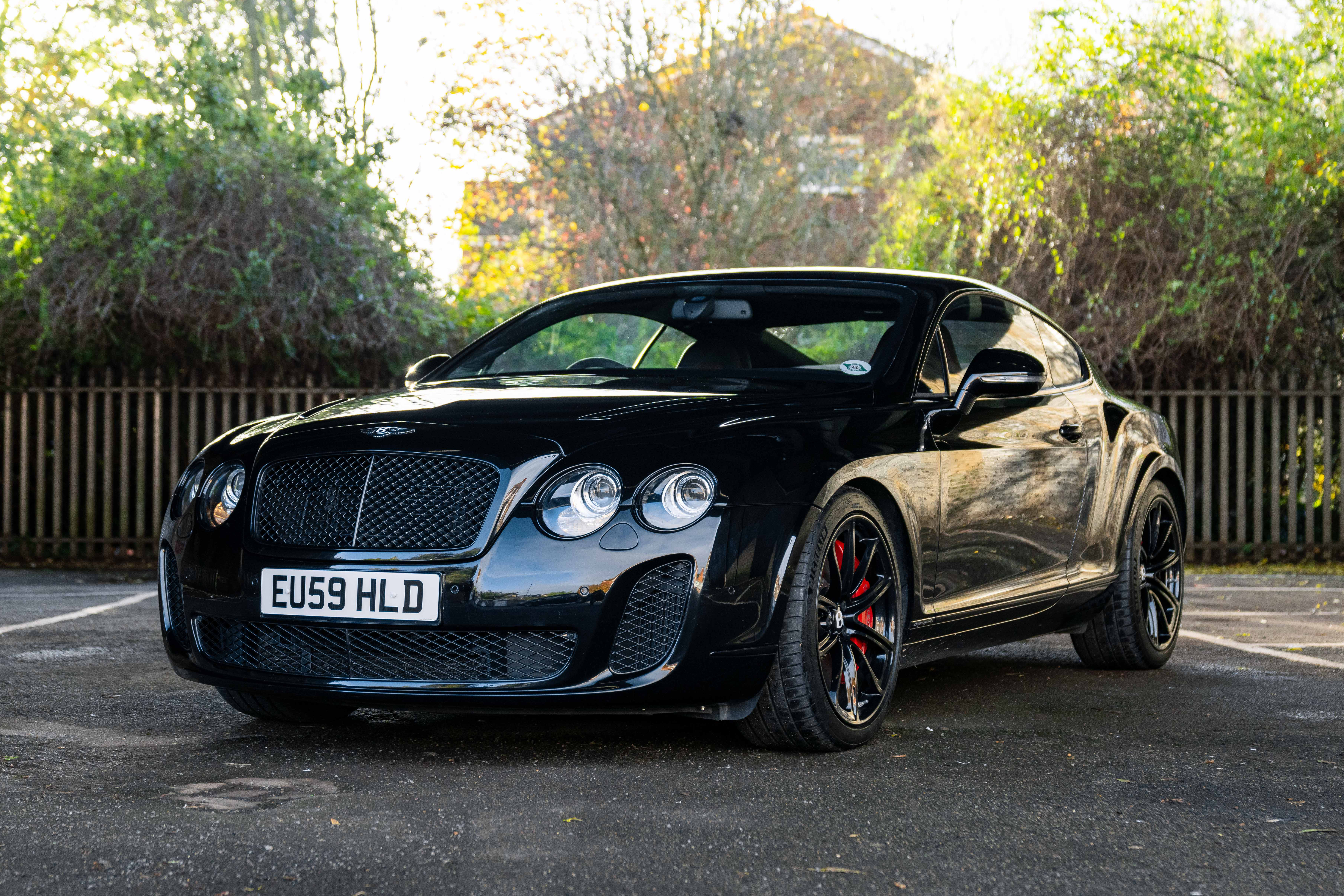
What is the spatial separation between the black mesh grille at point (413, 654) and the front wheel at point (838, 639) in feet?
2.01

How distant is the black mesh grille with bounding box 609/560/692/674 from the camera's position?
385cm

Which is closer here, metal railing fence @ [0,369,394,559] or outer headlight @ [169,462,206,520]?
outer headlight @ [169,462,206,520]

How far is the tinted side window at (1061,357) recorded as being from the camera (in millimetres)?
5879

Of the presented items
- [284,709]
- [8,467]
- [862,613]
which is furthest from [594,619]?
[8,467]

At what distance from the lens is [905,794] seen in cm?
372

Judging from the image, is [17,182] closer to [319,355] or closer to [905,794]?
[319,355]

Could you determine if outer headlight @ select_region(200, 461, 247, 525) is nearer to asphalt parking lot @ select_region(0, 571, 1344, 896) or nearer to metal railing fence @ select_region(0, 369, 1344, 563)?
→ asphalt parking lot @ select_region(0, 571, 1344, 896)

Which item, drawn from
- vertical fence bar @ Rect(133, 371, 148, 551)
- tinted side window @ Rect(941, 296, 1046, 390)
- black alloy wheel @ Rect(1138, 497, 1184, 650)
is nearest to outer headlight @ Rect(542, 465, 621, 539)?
tinted side window @ Rect(941, 296, 1046, 390)


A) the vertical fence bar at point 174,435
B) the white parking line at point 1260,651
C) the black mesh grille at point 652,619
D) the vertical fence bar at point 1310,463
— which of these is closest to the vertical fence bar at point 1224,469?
the vertical fence bar at point 1310,463

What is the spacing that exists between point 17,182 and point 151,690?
328 inches

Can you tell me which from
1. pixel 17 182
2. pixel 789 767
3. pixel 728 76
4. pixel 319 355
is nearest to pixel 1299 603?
pixel 789 767

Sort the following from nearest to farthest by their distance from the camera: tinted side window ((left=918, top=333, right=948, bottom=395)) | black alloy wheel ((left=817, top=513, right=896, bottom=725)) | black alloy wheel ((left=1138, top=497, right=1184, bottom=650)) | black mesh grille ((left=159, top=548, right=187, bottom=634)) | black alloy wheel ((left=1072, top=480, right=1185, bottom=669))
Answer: black alloy wheel ((left=817, top=513, right=896, bottom=725)), black mesh grille ((left=159, top=548, right=187, bottom=634)), tinted side window ((left=918, top=333, right=948, bottom=395)), black alloy wheel ((left=1072, top=480, right=1185, bottom=669)), black alloy wheel ((left=1138, top=497, right=1184, bottom=650))

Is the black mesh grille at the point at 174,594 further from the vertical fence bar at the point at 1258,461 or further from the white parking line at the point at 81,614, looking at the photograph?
the vertical fence bar at the point at 1258,461

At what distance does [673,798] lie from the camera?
11.9 ft
